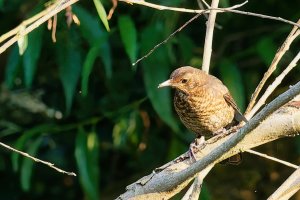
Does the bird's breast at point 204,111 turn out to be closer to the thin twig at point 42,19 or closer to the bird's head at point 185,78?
the bird's head at point 185,78

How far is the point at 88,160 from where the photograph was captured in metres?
5.05

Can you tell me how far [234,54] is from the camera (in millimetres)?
5383

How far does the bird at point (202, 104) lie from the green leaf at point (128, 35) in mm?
583

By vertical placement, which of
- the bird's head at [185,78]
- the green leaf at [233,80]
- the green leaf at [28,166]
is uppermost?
the green leaf at [28,166]

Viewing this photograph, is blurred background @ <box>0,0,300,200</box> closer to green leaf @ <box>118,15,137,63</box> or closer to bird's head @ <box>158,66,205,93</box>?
green leaf @ <box>118,15,137,63</box>

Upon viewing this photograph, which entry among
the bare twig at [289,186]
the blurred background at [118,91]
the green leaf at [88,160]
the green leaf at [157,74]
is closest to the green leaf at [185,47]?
the blurred background at [118,91]

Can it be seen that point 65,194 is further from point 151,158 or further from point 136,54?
point 136,54

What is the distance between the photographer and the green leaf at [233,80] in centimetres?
487

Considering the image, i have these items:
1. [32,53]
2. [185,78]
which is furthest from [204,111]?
[32,53]

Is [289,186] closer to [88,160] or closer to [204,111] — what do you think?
[204,111]

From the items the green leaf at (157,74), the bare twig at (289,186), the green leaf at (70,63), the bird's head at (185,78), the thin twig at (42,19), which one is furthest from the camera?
the green leaf at (70,63)

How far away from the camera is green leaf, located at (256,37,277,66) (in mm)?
4934

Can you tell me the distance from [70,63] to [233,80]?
972 mm

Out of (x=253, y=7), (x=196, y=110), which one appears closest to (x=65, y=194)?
(x=253, y=7)
